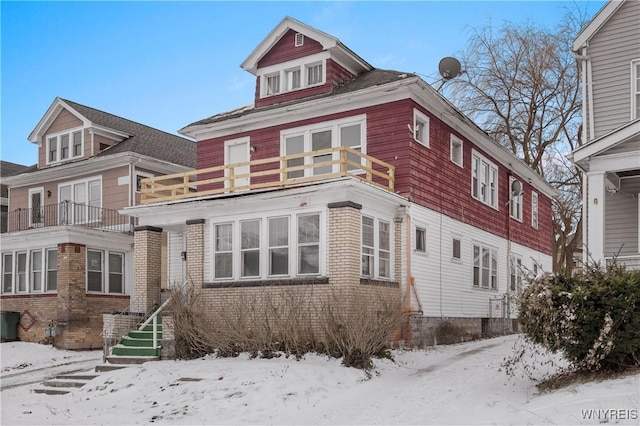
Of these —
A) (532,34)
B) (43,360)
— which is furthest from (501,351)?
(532,34)

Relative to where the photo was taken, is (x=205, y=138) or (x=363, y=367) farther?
(x=205, y=138)

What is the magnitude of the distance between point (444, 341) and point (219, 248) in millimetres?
7220

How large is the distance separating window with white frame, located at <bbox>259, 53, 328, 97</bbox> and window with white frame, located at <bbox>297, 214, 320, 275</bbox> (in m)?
5.85

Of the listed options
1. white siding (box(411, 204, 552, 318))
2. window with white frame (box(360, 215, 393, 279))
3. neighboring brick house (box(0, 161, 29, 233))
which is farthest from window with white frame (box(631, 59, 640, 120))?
neighboring brick house (box(0, 161, 29, 233))

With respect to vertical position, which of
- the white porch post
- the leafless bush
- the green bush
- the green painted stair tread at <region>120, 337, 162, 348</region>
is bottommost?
the green painted stair tread at <region>120, 337, 162, 348</region>

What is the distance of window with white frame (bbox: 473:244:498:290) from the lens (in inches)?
900

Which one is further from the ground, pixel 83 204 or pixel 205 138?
pixel 205 138

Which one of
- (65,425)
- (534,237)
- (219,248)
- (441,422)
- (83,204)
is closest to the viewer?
(441,422)

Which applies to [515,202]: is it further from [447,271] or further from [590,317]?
[590,317]

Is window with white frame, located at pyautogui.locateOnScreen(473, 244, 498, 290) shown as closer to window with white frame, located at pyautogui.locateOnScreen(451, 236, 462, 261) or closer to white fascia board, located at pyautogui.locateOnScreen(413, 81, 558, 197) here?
window with white frame, located at pyautogui.locateOnScreen(451, 236, 462, 261)

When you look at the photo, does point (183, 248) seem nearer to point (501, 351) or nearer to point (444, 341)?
point (444, 341)

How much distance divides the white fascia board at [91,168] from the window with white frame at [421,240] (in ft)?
39.9

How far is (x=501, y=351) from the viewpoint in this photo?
16.7 m

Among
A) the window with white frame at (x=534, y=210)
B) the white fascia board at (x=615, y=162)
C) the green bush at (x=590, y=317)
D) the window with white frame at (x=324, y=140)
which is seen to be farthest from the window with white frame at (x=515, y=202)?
the green bush at (x=590, y=317)
